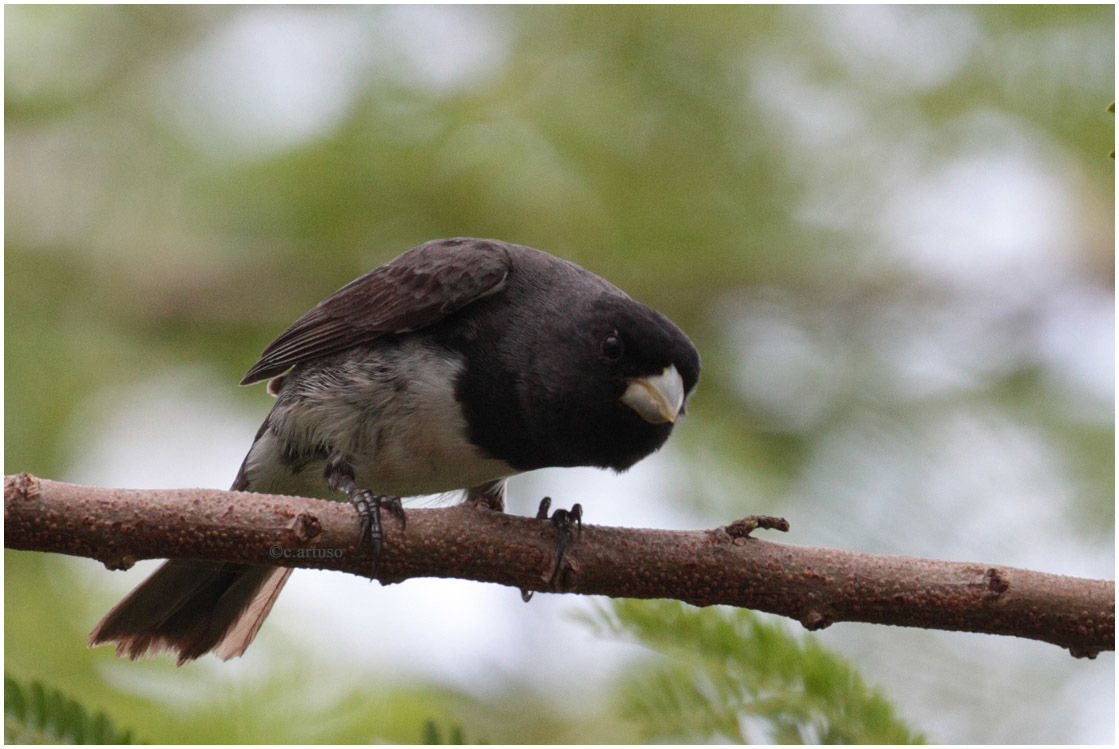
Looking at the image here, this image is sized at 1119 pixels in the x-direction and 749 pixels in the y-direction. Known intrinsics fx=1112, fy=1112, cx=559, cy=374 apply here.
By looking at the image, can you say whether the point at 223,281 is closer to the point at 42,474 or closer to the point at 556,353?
the point at 42,474

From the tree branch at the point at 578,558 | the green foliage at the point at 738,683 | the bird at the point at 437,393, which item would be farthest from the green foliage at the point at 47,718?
the bird at the point at 437,393

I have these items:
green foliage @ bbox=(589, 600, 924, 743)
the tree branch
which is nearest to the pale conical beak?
the tree branch

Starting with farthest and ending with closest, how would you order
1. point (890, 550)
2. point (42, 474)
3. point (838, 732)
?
point (42, 474), point (890, 550), point (838, 732)

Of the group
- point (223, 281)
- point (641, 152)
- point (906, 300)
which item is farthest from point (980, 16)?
point (223, 281)

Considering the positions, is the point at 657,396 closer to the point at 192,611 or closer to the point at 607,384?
the point at 607,384

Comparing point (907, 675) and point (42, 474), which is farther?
point (42, 474)

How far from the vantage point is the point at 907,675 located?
109 inches

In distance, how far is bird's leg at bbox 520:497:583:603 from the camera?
8.42 feet

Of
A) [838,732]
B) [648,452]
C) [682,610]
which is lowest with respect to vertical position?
[838,732]

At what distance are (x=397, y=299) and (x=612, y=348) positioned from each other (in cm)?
76

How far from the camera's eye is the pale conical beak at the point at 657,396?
3.01 m

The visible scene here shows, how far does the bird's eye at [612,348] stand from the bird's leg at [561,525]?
0.44 m

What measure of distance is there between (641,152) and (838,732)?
2.54m

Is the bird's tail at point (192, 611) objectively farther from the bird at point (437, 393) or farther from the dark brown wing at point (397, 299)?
the dark brown wing at point (397, 299)
